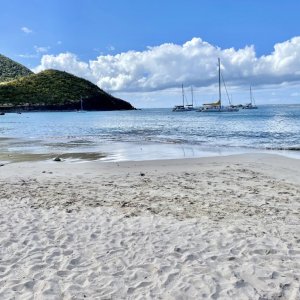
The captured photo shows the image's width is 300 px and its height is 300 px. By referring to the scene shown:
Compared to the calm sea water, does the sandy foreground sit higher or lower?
higher

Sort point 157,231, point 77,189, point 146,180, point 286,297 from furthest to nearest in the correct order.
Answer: point 146,180 < point 77,189 < point 157,231 < point 286,297

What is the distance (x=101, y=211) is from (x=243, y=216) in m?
3.45

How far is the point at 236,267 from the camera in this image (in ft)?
21.2

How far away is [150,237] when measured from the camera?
7.98 metres

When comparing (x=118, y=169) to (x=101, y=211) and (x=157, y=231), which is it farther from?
(x=157, y=231)

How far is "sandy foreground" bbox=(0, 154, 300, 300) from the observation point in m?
5.87

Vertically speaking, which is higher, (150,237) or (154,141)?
(150,237)

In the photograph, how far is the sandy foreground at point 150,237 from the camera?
5.87 meters

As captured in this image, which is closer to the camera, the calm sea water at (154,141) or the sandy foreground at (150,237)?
the sandy foreground at (150,237)

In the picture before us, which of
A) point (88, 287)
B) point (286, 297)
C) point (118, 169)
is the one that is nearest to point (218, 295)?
point (286, 297)

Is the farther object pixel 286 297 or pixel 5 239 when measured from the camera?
pixel 5 239

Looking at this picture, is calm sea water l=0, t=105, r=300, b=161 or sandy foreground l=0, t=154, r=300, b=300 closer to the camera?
sandy foreground l=0, t=154, r=300, b=300

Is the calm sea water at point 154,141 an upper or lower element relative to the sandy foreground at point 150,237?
lower

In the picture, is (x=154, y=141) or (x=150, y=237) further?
(x=154, y=141)
